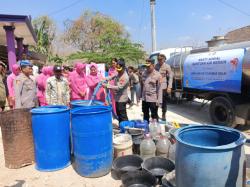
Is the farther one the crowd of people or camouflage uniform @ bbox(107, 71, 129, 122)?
camouflage uniform @ bbox(107, 71, 129, 122)

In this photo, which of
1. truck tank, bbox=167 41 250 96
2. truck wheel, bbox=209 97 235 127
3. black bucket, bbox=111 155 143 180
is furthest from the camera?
truck wheel, bbox=209 97 235 127

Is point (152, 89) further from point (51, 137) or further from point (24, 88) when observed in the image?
point (24, 88)

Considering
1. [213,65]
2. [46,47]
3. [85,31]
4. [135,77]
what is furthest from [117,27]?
[213,65]

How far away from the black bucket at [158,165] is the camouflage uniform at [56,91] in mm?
2230

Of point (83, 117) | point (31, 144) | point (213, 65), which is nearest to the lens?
point (83, 117)

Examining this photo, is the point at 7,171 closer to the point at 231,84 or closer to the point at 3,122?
the point at 3,122

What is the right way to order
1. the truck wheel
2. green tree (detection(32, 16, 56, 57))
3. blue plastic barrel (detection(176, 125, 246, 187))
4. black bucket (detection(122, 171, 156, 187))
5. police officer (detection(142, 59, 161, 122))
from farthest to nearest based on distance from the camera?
green tree (detection(32, 16, 56, 57))
the truck wheel
police officer (detection(142, 59, 161, 122))
black bucket (detection(122, 171, 156, 187))
blue plastic barrel (detection(176, 125, 246, 187))

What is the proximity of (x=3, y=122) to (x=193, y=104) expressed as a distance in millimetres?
8303

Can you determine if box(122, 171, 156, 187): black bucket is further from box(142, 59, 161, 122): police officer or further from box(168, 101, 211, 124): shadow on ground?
box(168, 101, 211, 124): shadow on ground

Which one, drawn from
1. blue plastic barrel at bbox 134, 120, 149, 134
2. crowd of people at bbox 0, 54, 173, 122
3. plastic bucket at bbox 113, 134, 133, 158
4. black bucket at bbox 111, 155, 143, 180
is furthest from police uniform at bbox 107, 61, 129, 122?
black bucket at bbox 111, 155, 143, 180

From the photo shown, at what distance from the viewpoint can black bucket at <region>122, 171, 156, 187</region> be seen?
345 centimetres

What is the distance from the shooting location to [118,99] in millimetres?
5645

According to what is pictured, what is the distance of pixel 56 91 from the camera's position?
4.98 m

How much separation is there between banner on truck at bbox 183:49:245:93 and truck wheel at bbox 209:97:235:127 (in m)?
0.31
